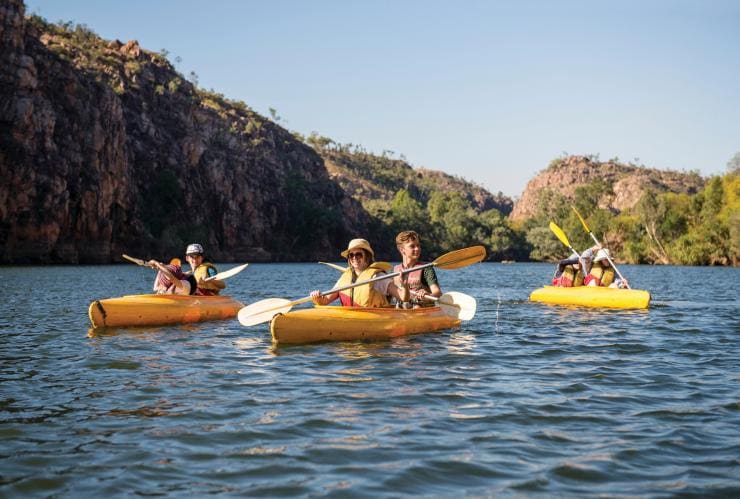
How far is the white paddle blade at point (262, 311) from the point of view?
9742 millimetres

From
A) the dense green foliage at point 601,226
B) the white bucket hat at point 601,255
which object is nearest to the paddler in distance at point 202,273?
the white bucket hat at point 601,255

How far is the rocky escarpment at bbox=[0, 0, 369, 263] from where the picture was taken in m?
48.3

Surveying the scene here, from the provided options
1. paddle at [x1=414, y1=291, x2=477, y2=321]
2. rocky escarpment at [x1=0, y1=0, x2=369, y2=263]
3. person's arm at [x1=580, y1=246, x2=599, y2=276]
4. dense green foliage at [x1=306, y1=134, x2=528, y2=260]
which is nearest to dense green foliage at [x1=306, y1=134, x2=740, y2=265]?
dense green foliage at [x1=306, y1=134, x2=528, y2=260]

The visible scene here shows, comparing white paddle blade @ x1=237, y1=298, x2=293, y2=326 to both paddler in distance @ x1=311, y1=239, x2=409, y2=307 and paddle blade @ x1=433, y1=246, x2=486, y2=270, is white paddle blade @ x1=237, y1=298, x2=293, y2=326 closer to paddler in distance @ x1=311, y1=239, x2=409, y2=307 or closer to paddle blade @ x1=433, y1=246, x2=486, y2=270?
paddler in distance @ x1=311, y1=239, x2=409, y2=307

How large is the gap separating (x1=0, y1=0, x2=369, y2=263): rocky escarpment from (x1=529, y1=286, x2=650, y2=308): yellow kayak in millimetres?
40818

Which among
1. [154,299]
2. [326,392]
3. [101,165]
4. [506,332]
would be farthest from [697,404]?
[101,165]

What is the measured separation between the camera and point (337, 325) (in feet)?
30.0

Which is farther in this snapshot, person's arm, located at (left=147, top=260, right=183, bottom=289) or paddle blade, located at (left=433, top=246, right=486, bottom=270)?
person's arm, located at (left=147, top=260, right=183, bottom=289)

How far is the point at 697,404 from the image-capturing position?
607cm

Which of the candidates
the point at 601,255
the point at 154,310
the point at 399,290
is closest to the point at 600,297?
the point at 601,255

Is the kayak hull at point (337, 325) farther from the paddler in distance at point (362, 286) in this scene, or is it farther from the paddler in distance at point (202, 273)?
the paddler in distance at point (202, 273)

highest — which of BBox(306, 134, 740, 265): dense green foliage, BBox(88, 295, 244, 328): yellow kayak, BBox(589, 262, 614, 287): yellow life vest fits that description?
BBox(306, 134, 740, 265): dense green foliage

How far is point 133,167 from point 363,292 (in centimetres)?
6049

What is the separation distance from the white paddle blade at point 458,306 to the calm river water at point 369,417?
115cm
